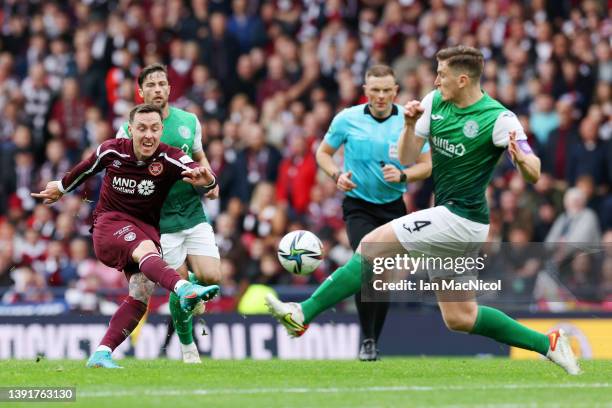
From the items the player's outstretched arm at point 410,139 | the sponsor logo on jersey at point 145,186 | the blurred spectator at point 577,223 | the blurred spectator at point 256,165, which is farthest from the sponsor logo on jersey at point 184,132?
the blurred spectator at point 256,165

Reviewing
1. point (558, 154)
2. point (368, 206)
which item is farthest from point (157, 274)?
point (558, 154)

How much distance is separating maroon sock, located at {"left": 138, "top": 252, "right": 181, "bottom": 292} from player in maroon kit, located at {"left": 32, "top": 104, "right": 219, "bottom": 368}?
0.26 ft

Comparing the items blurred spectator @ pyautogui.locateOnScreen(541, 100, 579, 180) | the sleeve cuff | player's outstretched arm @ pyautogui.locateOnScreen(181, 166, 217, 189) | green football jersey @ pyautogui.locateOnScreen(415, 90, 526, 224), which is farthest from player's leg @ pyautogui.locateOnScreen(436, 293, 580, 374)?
blurred spectator @ pyautogui.locateOnScreen(541, 100, 579, 180)

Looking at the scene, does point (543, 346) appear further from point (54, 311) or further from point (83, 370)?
point (54, 311)

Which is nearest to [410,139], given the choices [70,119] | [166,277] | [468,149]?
[468,149]

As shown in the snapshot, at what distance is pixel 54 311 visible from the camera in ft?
57.3

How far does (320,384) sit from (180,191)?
280cm

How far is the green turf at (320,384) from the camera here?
26.6 ft

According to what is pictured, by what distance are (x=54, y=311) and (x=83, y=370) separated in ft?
25.0

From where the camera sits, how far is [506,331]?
9.78 meters

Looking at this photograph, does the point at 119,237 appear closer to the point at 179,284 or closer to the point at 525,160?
the point at 179,284

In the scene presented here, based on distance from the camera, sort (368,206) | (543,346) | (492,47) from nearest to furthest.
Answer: (543,346) < (368,206) < (492,47)

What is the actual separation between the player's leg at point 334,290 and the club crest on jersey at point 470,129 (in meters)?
0.89

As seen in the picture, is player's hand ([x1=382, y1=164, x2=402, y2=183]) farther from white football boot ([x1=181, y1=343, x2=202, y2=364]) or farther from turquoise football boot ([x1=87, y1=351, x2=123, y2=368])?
turquoise football boot ([x1=87, y1=351, x2=123, y2=368])
